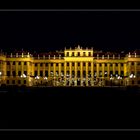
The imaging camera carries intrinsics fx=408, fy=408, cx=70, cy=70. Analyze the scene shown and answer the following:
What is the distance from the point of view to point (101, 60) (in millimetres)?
78625

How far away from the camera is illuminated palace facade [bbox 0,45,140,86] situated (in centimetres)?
7631

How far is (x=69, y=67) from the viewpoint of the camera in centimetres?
7856

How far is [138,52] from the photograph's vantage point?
3118 inches

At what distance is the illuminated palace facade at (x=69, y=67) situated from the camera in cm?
7631
